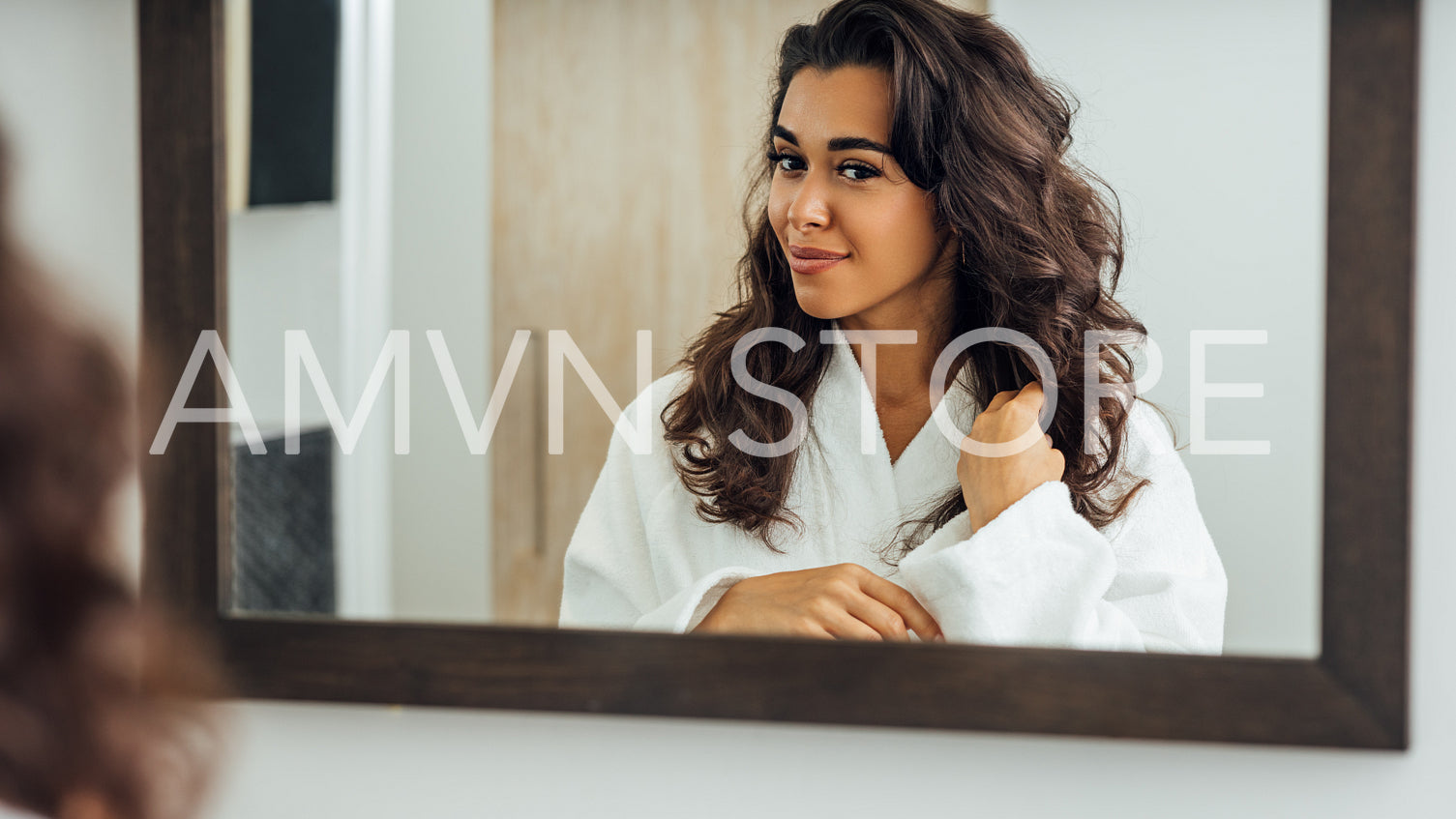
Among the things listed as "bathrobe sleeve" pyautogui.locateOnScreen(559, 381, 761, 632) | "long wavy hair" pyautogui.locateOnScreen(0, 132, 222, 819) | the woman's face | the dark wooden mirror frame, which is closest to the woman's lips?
the woman's face

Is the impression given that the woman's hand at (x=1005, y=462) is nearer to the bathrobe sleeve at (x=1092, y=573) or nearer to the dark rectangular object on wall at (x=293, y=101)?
the bathrobe sleeve at (x=1092, y=573)

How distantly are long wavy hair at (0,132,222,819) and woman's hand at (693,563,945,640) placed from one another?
11.9 inches

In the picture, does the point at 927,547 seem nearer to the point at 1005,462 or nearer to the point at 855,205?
the point at 1005,462

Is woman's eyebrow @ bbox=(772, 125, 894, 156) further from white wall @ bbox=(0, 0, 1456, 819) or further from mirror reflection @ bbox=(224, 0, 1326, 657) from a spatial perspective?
white wall @ bbox=(0, 0, 1456, 819)

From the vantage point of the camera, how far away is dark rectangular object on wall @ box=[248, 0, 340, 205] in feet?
2.21

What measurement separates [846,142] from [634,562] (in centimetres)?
29

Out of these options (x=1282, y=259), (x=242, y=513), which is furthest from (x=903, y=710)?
(x=242, y=513)

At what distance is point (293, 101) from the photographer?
678 mm

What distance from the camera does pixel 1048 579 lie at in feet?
2.02

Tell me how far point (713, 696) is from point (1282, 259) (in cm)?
42

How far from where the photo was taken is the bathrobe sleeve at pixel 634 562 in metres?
0.65

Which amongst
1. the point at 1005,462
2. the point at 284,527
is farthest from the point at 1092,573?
the point at 284,527

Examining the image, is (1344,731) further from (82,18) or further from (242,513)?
(82,18)

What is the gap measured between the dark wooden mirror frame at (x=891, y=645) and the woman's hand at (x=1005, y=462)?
0.09m
